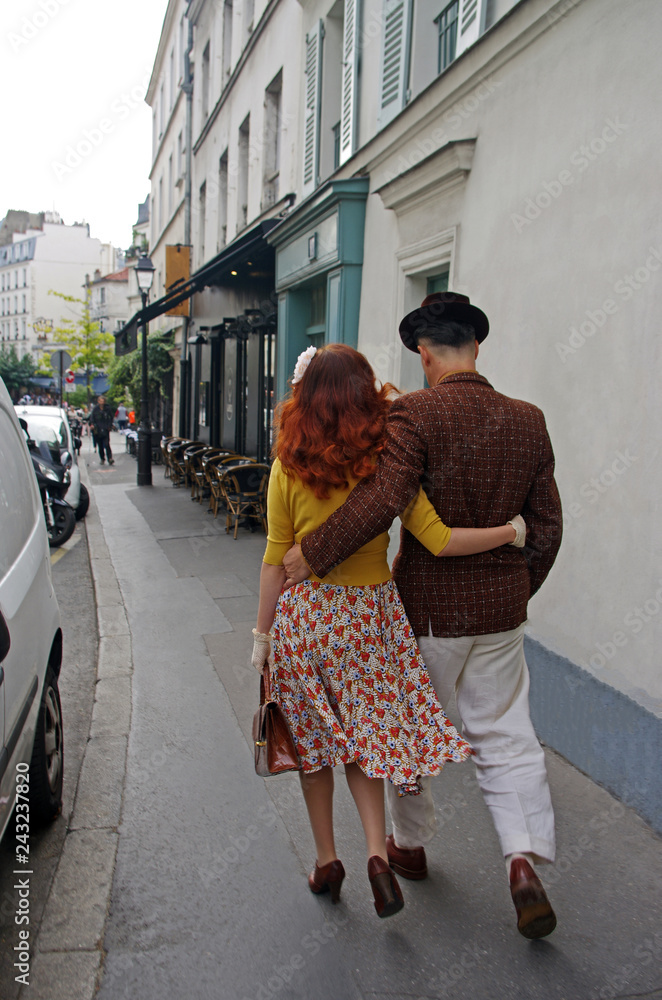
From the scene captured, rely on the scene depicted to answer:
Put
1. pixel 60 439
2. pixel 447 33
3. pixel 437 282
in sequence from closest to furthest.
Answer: pixel 447 33, pixel 437 282, pixel 60 439

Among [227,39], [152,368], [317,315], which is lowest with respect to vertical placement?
[152,368]

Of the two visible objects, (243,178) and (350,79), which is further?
(243,178)

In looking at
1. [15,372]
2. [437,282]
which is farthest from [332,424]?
[15,372]

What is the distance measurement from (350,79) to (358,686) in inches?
299

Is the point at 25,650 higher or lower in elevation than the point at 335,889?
higher

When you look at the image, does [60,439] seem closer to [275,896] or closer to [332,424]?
[275,896]

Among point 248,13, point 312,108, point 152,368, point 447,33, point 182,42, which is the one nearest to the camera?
point 447,33

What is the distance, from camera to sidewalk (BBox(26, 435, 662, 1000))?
240 centimetres

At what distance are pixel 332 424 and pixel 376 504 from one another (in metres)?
0.30

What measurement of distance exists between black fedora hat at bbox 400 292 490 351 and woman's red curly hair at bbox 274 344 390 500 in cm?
27

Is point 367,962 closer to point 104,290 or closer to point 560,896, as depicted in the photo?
point 560,896

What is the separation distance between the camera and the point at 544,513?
2.58 metres

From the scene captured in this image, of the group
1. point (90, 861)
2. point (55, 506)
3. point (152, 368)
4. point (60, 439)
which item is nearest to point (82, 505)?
point (60, 439)

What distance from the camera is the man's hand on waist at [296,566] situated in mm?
2468
